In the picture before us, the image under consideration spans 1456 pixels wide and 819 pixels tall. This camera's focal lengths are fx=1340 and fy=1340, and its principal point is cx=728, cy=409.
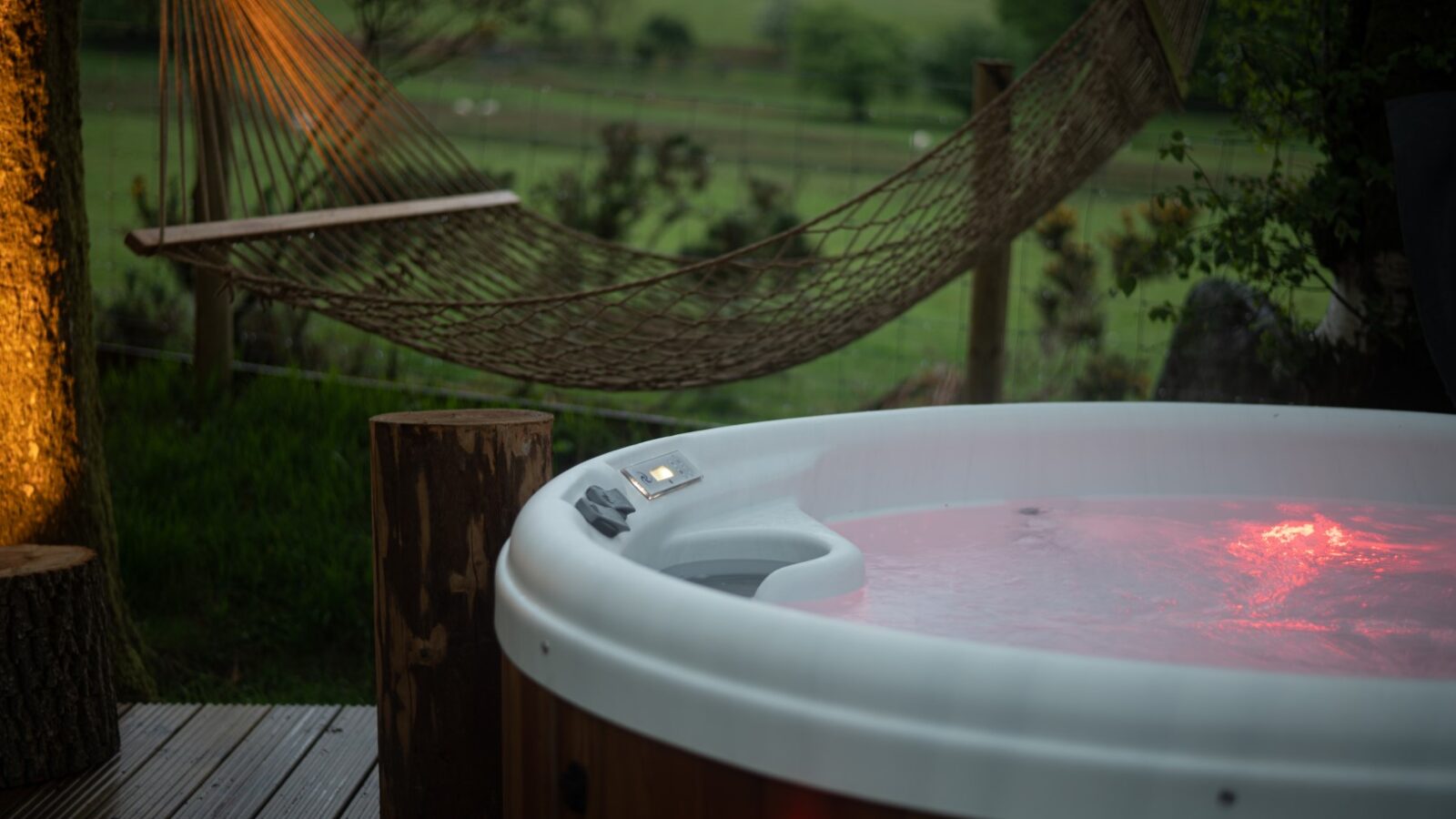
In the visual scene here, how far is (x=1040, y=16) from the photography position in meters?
9.94

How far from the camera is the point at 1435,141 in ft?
6.80

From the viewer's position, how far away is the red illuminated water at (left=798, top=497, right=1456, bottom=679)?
1.42 m

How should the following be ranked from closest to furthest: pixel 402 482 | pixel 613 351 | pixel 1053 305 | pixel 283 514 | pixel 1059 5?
1. pixel 402 482
2. pixel 613 351
3. pixel 283 514
4. pixel 1053 305
5. pixel 1059 5

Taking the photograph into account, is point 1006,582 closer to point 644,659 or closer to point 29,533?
point 644,659

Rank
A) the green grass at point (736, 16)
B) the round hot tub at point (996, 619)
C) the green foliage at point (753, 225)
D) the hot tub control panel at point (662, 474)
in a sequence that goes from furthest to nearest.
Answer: the green grass at point (736, 16)
the green foliage at point (753, 225)
the hot tub control panel at point (662, 474)
the round hot tub at point (996, 619)

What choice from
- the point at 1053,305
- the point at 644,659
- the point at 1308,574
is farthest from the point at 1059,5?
the point at 644,659

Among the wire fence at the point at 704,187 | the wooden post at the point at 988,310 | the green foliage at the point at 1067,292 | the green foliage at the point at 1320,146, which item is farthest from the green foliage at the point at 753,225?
the green foliage at the point at 1320,146

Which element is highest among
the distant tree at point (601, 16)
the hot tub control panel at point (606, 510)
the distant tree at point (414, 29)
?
the distant tree at point (601, 16)

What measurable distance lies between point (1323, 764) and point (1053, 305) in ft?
12.5

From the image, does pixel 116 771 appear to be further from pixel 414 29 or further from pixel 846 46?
pixel 846 46

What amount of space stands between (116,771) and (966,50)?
10198 millimetres

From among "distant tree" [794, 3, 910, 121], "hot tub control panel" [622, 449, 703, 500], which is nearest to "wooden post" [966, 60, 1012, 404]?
"hot tub control panel" [622, 449, 703, 500]

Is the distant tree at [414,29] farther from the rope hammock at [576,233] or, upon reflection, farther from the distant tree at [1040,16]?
the distant tree at [1040,16]

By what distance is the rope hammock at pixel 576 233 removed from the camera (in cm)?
221
